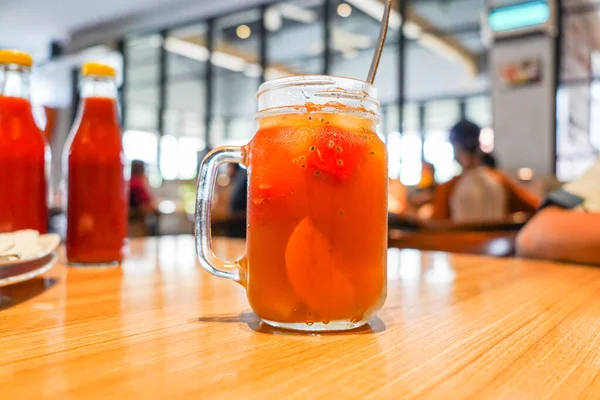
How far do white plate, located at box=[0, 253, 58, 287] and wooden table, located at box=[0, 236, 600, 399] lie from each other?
33 mm

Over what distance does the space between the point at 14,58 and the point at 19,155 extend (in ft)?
0.47

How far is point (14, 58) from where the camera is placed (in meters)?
0.77

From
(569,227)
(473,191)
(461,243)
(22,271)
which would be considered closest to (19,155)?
(22,271)

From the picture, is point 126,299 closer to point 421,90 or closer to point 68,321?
point 68,321

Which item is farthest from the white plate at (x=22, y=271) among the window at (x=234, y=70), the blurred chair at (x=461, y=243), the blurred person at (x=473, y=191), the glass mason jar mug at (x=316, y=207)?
the window at (x=234, y=70)

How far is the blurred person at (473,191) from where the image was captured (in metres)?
2.99

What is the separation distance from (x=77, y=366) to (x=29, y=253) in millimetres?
318

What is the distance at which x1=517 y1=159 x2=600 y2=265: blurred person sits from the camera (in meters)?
1.16

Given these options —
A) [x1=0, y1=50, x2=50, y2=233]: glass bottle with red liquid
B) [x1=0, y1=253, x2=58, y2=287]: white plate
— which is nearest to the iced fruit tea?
[x1=0, y1=253, x2=58, y2=287]: white plate

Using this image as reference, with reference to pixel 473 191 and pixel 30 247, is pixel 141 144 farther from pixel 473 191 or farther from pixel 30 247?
pixel 30 247

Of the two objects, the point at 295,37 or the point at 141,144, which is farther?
the point at 141,144

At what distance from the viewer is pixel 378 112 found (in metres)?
0.54

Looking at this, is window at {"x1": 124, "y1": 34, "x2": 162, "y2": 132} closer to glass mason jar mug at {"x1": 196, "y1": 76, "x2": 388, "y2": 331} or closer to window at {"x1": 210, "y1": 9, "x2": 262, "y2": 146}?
window at {"x1": 210, "y1": 9, "x2": 262, "y2": 146}

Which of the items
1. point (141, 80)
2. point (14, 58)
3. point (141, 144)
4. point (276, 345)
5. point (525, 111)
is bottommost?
point (276, 345)
